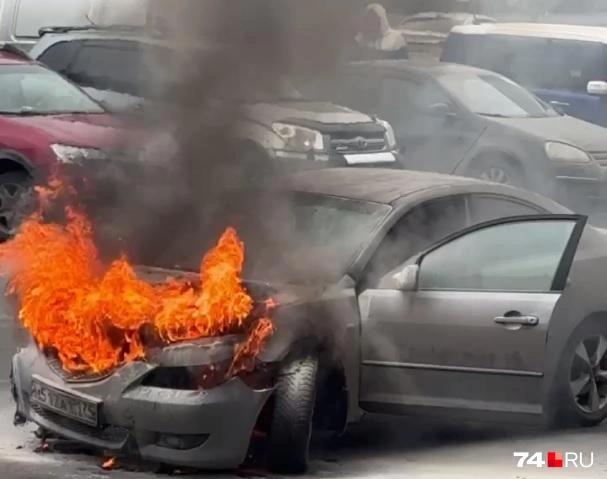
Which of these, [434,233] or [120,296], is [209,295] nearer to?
[120,296]

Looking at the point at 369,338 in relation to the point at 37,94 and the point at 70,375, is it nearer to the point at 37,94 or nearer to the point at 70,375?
the point at 70,375

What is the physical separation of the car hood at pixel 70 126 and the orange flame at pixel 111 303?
3.07 m

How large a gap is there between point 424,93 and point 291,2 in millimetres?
7496

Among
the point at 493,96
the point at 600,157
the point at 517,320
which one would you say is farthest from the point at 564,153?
the point at 517,320

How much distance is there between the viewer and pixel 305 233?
7391 mm

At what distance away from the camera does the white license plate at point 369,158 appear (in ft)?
48.3

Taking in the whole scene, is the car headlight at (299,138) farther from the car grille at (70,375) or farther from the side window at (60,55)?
the side window at (60,55)

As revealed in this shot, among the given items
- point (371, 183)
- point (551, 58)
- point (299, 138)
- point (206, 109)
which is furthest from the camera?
point (551, 58)

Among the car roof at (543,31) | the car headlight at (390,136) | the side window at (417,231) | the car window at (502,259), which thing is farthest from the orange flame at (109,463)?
the car roof at (543,31)

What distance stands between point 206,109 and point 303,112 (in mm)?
3266

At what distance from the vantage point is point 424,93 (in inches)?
609

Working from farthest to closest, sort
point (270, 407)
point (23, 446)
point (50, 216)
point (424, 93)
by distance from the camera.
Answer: point (424, 93)
point (50, 216)
point (23, 446)
point (270, 407)

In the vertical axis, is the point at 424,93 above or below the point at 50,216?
below

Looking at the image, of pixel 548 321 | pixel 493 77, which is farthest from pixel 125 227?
pixel 493 77
